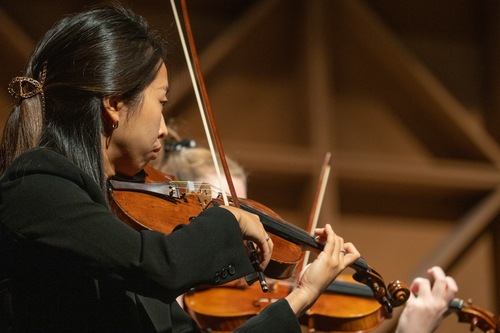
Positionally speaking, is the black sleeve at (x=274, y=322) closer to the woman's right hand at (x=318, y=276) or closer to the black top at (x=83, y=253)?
the woman's right hand at (x=318, y=276)

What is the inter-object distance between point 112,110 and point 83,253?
244 millimetres

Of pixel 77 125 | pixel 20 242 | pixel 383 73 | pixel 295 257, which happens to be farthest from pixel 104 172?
pixel 383 73

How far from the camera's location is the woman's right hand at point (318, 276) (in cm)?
121

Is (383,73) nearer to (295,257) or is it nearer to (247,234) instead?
(295,257)

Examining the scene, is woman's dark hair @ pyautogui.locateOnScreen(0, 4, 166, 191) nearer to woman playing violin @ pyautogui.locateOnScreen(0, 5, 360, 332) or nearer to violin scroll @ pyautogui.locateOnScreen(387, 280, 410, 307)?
woman playing violin @ pyautogui.locateOnScreen(0, 5, 360, 332)

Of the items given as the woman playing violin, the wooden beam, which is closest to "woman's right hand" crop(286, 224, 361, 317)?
the woman playing violin

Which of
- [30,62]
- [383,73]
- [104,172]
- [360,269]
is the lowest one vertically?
[360,269]

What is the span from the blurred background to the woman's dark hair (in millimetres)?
1168

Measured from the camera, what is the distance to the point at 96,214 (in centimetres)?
96

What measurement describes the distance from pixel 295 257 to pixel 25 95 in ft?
1.63

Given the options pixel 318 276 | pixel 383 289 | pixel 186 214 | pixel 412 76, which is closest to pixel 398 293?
pixel 383 289

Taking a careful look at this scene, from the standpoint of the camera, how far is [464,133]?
101 inches

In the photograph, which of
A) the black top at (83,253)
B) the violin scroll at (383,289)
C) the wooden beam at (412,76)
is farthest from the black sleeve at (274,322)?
the wooden beam at (412,76)

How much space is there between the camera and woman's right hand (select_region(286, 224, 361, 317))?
121 centimetres
